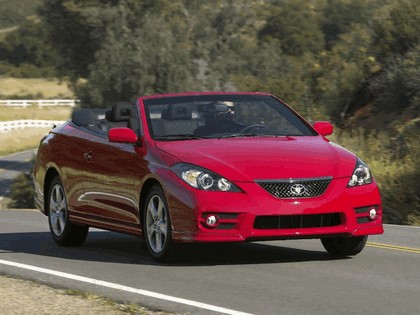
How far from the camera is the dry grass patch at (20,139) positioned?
273 ft

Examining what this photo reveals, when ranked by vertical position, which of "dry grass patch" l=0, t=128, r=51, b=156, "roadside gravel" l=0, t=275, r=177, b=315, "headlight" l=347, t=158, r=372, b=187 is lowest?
"dry grass patch" l=0, t=128, r=51, b=156

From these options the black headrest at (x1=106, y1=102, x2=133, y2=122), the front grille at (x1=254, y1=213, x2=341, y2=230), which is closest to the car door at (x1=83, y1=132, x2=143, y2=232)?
the black headrest at (x1=106, y1=102, x2=133, y2=122)

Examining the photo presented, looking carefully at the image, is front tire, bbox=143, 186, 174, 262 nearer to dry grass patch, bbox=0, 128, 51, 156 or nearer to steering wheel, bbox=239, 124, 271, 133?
steering wheel, bbox=239, 124, 271, 133

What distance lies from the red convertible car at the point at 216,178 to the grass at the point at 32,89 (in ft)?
320

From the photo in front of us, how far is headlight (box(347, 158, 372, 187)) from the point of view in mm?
11070

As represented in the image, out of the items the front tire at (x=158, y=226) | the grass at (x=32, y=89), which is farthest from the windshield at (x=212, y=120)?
the grass at (x=32, y=89)

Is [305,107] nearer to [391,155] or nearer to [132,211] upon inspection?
[391,155]

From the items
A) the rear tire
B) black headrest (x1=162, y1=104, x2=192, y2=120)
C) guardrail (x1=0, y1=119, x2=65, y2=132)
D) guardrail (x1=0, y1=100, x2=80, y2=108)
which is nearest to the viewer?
the rear tire

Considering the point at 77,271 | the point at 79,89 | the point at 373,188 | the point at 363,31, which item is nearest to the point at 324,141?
the point at 373,188

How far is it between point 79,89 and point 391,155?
37.3 meters

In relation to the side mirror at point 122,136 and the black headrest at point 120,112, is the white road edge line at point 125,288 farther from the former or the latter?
the black headrest at point 120,112

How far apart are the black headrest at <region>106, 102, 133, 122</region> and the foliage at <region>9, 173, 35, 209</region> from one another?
3117 centimetres

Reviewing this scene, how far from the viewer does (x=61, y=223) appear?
13.8 meters

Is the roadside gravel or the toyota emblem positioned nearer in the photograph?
the roadside gravel
